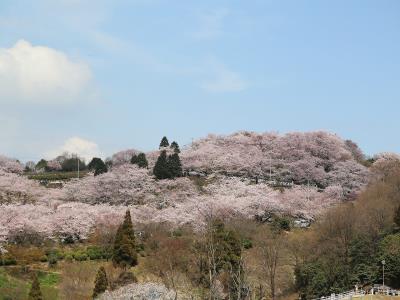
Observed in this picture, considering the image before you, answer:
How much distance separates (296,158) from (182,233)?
892 inches

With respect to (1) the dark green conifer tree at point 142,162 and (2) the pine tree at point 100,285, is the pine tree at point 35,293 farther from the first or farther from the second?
(1) the dark green conifer tree at point 142,162

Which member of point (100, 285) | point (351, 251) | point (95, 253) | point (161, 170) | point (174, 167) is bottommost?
point (100, 285)

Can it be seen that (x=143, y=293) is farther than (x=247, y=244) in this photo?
No

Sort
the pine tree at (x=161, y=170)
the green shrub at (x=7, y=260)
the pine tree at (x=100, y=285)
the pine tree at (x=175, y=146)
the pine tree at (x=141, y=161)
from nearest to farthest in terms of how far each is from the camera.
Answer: the pine tree at (x=100, y=285), the green shrub at (x=7, y=260), the pine tree at (x=161, y=170), the pine tree at (x=141, y=161), the pine tree at (x=175, y=146)

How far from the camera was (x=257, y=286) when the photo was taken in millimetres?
38875

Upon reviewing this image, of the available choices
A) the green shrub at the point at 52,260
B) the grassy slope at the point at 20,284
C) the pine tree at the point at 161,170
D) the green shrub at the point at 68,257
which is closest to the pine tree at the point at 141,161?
the pine tree at the point at 161,170

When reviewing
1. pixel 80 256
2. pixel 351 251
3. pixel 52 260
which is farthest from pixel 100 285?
pixel 351 251

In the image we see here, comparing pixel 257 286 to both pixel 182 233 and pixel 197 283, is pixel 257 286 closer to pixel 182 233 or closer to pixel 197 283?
pixel 197 283

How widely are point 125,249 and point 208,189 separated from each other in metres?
20.3

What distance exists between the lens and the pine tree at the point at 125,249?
4147cm

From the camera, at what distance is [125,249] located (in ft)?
137

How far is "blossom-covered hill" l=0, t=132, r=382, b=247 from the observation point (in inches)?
1991

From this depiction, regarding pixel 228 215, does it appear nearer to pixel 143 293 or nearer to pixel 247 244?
pixel 247 244

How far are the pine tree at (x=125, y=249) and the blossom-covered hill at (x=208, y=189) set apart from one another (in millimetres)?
8111
